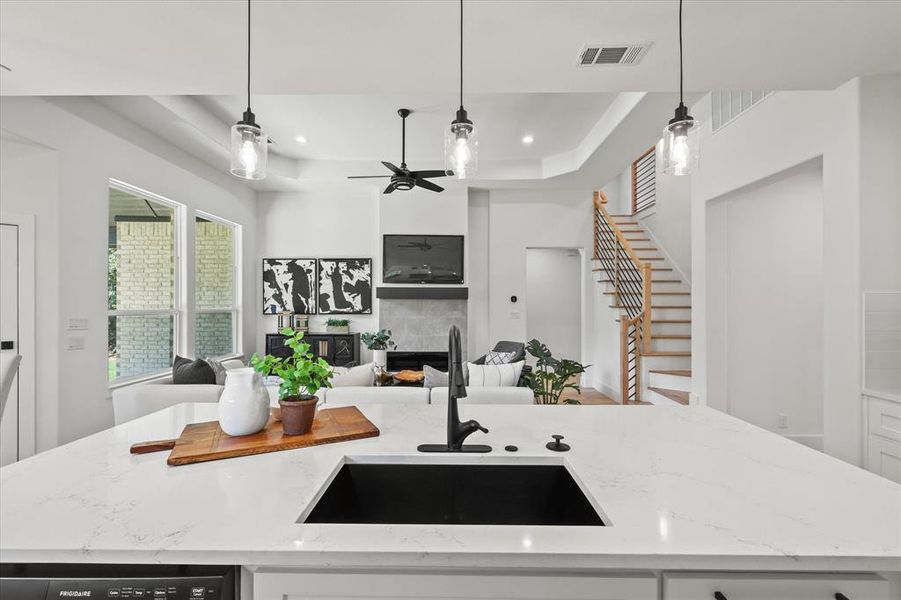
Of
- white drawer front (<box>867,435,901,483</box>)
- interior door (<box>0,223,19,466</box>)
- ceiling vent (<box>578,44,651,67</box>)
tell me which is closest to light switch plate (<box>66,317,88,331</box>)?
interior door (<box>0,223,19,466</box>)

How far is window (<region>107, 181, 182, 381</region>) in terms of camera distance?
3.84 meters

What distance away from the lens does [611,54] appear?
2217mm

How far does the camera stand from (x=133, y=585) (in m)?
0.70

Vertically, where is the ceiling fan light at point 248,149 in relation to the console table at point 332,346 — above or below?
above

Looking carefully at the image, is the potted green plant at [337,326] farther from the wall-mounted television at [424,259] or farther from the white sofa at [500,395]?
the white sofa at [500,395]

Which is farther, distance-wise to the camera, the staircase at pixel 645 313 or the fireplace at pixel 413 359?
the fireplace at pixel 413 359

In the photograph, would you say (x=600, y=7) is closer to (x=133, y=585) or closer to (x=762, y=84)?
(x=762, y=84)

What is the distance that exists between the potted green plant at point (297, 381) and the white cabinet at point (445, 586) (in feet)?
1.83

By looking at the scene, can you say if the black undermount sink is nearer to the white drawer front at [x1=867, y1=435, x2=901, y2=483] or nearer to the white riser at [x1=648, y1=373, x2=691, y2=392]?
the white drawer front at [x1=867, y1=435, x2=901, y2=483]

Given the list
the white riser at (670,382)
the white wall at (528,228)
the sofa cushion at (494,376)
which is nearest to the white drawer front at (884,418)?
the sofa cushion at (494,376)

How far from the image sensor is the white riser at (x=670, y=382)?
4.59 m

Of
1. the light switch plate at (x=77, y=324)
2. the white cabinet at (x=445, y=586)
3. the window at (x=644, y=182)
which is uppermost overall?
the window at (x=644, y=182)

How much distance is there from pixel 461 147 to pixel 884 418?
8.97 ft

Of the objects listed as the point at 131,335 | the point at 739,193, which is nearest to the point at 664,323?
the point at 739,193
